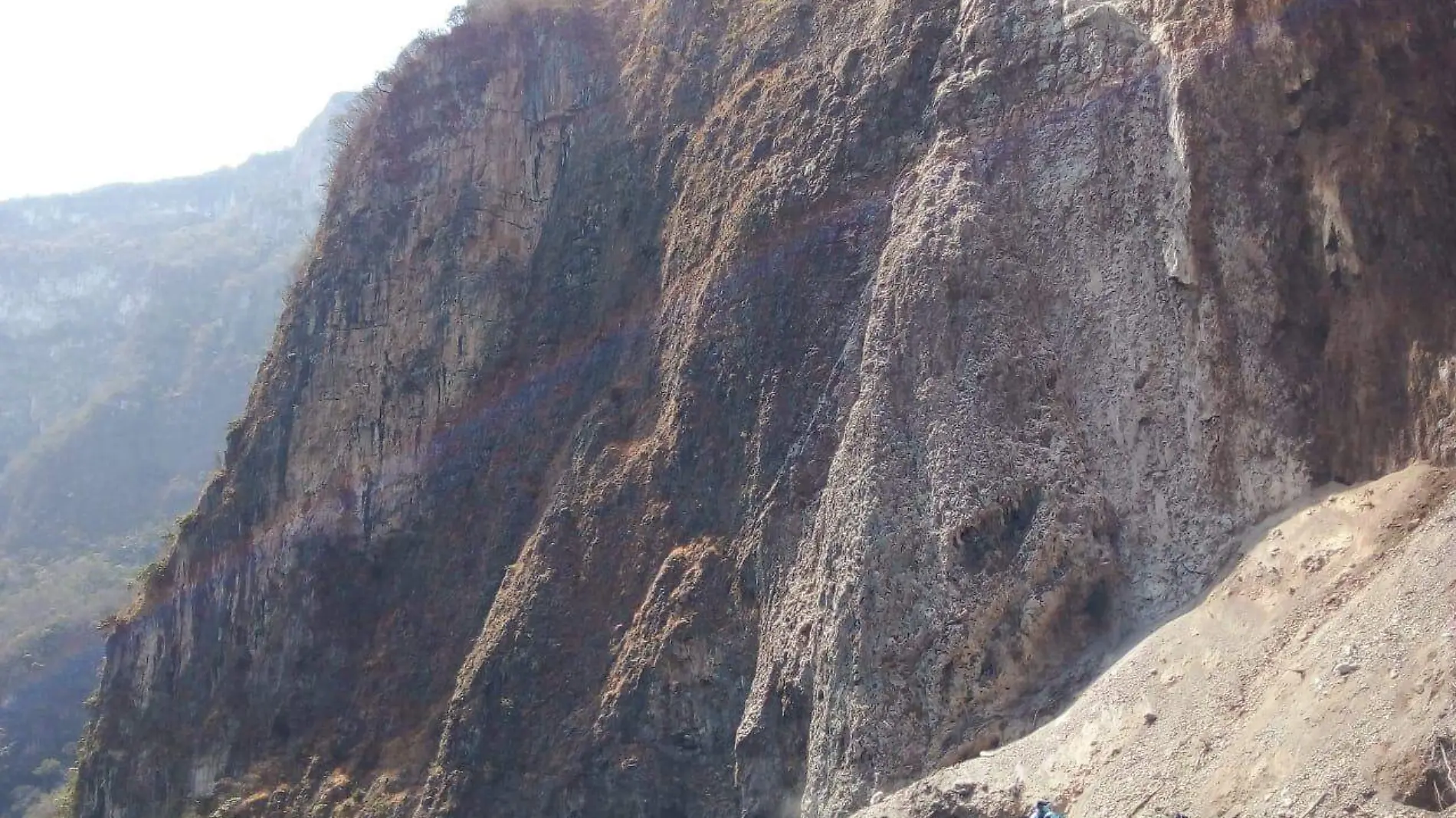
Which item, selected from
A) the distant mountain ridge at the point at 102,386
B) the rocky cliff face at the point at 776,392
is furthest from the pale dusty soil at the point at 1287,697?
the distant mountain ridge at the point at 102,386

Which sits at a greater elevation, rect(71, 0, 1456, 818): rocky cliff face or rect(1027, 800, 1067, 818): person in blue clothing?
rect(71, 0, 1456, 818): rocky cliff face

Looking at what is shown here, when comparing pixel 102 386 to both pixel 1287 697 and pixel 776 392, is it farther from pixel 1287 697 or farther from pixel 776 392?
pixel 1287 697

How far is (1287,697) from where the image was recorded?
13641mm

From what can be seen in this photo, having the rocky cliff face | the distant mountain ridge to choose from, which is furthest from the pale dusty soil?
the distant mountain ridge

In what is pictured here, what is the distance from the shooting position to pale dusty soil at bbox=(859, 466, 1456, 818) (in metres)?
12.2

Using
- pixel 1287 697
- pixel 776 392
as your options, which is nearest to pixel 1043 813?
pixel 1287 697

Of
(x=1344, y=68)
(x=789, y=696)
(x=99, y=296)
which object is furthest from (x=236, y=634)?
(x=99, y=296)

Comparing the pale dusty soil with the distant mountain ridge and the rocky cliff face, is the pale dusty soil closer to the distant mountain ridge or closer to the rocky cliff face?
the rocky cliff face

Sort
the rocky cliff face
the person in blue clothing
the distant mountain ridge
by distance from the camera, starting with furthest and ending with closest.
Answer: the distant mountain ridge, the rocky cliff face, the person in blue clothing

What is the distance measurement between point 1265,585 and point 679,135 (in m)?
18.5

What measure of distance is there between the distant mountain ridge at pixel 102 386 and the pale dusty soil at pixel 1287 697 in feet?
139

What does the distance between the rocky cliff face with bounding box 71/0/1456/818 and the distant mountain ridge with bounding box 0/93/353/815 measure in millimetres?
21922

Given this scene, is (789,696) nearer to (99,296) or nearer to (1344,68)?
(1344,68)

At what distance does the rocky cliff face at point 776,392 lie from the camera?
17.3m
